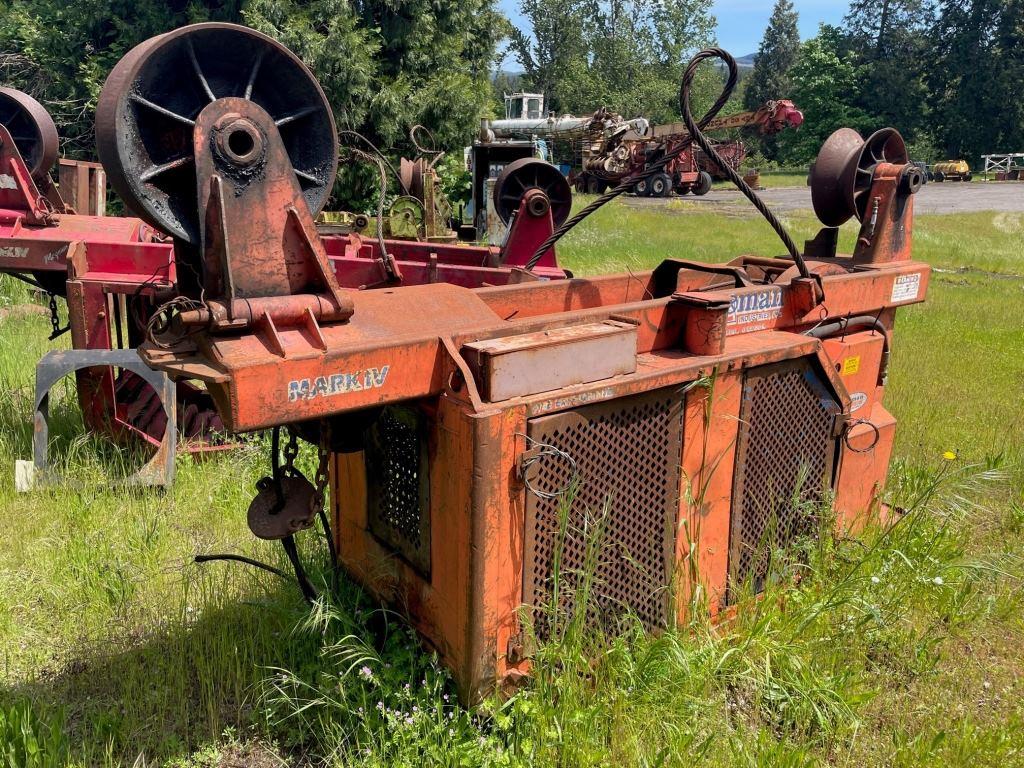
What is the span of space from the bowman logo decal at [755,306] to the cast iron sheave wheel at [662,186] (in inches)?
1108

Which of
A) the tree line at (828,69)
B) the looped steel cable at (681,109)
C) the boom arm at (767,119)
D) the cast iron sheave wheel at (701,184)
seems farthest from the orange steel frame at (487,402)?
the cast iron sheave wheel at (701,184)

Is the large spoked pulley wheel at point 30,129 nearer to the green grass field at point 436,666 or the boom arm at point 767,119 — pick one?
the green grass field at point 436,666

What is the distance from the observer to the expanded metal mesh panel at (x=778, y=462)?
116 inches

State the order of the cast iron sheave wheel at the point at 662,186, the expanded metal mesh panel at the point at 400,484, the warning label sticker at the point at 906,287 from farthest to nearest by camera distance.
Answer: the cast iron sheave wheel at the point at 662,186, the warning label sticker at the point at 906,287, the expanded metal mesh panel at the point at 400,484

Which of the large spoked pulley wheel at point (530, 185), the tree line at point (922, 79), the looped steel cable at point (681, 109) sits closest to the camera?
A: the looped steel cable at point (681, 109)

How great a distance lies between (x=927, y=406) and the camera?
6.07 meters

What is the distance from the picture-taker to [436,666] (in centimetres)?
247

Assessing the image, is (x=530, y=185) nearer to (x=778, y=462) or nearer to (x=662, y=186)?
(x=778, y=462)

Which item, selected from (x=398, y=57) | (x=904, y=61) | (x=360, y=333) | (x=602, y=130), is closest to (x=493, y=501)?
(x=360, y=333)

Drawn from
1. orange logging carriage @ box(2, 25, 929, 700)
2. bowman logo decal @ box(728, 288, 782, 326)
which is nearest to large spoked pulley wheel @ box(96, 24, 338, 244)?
orange logging carriage @ box(2, 25, 929, 700)

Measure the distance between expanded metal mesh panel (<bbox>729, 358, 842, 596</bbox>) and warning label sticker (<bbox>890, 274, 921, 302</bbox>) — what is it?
2.97 ft

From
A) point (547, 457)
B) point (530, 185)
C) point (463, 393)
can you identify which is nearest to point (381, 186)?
point (463, 393)

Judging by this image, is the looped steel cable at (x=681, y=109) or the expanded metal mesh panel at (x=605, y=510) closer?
the expanded metal mesh panel at (x=605, y=510)

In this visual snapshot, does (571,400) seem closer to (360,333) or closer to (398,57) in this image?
(360,333)
